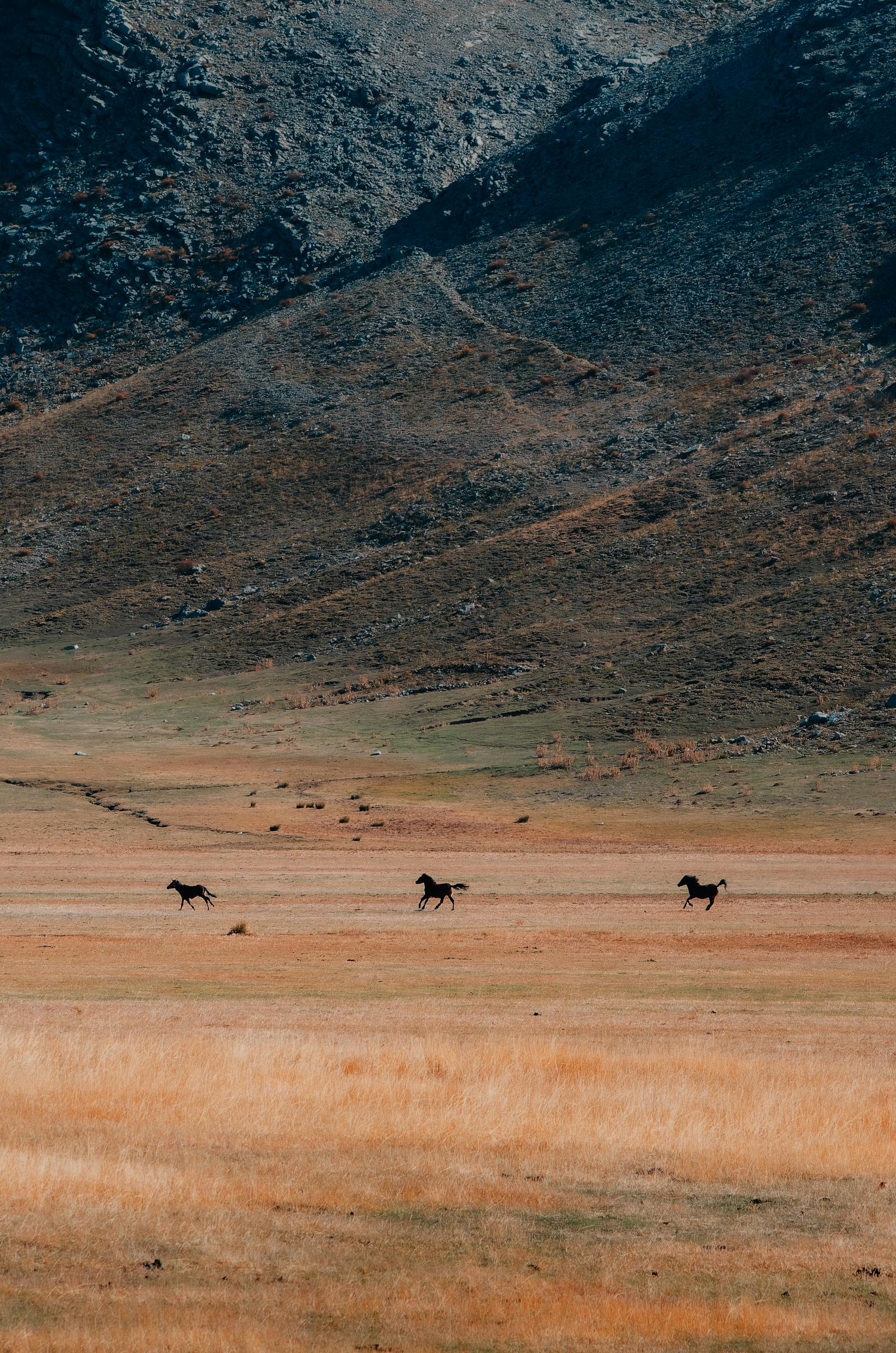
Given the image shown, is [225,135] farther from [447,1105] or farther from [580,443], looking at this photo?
[447,1105]

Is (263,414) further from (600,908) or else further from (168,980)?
(168,980)

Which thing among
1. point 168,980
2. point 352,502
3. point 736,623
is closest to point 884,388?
point 736,623

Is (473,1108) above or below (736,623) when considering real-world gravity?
below

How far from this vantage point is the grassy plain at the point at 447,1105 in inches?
324

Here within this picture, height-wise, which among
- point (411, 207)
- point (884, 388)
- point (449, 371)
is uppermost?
point (411, 207)

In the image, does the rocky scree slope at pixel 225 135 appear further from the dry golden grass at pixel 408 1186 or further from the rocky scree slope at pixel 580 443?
the dry golden grass at pixel 408 1186

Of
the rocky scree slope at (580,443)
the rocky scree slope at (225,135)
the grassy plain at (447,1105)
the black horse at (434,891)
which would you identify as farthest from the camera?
the rocky scree slope at (225,135)

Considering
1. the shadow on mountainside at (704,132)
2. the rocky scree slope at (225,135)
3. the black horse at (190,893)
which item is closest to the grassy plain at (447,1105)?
the black horse at (190,893)

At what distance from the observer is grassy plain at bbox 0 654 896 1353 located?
8.24 m

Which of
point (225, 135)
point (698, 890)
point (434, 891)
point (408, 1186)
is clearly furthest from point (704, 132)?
point (408, 1186)

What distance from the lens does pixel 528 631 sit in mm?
80875

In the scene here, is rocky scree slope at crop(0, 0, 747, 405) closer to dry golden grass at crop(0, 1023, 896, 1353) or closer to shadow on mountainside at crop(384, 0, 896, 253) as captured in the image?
shadow on mountainside at crop(384, 0, 896, 253)

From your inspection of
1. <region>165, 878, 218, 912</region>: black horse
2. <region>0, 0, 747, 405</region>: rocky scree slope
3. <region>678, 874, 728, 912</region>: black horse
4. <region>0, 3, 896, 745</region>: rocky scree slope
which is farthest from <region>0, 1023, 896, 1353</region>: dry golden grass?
<region>0, 0, 747, 405</region>: rocky scree slope

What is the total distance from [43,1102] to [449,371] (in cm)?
10484
